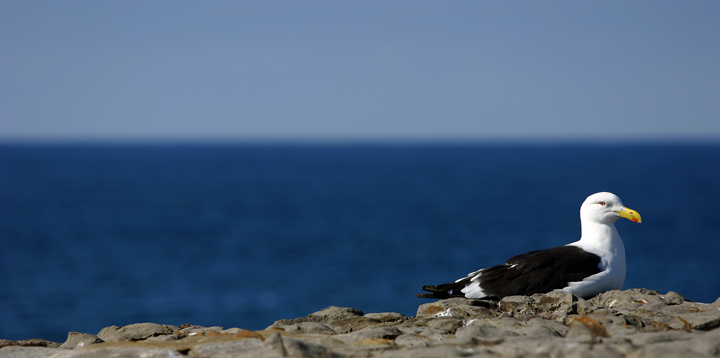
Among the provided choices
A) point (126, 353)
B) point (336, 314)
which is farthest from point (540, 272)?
point (126, 353)

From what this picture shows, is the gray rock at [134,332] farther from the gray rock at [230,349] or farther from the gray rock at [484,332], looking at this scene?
the gray rock at [484,332]

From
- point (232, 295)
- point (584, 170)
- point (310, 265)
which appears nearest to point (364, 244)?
point (310, 265)

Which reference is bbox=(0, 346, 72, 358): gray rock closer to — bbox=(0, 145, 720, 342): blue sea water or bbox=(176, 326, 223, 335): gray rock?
bbox=(176, 326, 223, 335): gray rock

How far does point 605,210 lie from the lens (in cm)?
875

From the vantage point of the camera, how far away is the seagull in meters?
7.99

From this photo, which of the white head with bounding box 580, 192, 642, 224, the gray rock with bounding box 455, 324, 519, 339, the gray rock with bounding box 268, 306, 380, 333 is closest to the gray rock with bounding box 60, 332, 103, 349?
the gray rock with bounding box 268, 306, 380, 333

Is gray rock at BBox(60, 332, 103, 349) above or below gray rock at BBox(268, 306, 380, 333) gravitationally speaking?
below

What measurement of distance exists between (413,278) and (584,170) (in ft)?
312

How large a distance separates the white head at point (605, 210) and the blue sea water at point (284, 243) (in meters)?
19.8

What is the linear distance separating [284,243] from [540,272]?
144ft

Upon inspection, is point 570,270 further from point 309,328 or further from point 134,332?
point 134,332

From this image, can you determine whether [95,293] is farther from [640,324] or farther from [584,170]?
[584,170]

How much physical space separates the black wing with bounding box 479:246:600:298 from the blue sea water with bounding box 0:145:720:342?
64.5ft

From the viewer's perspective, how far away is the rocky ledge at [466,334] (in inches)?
175
